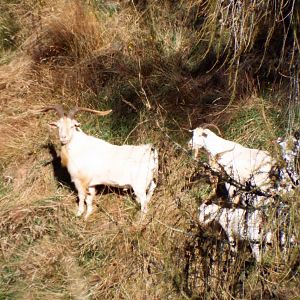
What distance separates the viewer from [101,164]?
20.9 feet

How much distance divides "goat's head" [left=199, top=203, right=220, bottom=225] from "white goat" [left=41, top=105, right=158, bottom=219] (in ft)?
2.50

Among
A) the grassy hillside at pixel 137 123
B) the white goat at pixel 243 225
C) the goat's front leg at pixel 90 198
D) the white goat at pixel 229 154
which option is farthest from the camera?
the goat's front leg at pixel 90 198

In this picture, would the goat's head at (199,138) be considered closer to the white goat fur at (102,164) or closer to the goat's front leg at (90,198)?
the white goat fur at (102,164)

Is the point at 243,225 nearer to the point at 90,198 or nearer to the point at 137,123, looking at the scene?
the point at 90,198

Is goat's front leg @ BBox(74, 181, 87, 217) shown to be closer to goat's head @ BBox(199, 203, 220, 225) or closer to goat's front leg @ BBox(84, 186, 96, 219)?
goat's front leg @ BBox(84, 186, 96, 219)

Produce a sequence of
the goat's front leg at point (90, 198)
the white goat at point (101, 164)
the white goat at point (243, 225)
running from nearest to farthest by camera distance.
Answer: the white goat at point (243, 225) → the white goat at point (101, 164) → the goat's front leg at point (90, 198)

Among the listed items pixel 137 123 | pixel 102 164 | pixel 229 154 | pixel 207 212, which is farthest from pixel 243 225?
pixel 137 123

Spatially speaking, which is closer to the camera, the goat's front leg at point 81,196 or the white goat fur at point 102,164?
the white goat fur at point 102,164

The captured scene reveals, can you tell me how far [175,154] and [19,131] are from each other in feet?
6.71

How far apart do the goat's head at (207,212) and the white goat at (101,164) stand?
2.50 feet

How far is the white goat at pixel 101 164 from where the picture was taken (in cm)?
625

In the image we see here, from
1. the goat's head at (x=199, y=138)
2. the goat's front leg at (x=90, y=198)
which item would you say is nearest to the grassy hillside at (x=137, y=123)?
the goat's front leg at (x=90, y=198)

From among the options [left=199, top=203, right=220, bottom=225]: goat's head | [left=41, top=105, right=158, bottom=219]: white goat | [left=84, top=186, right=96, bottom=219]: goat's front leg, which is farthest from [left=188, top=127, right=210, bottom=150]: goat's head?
[left=84, top=186, right=96, bottom=219]: goat's front leg

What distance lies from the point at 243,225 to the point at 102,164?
5.88 feet
